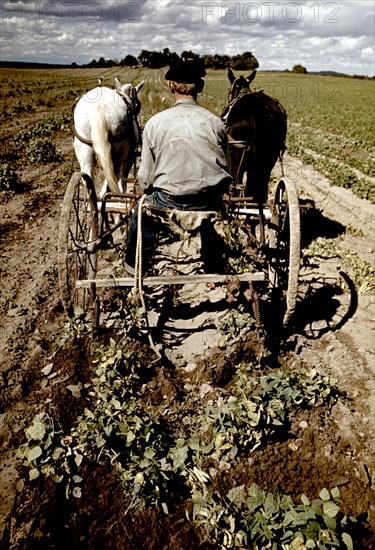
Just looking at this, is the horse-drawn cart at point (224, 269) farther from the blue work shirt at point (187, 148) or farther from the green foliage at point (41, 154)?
the green foliage at point (41, 154)

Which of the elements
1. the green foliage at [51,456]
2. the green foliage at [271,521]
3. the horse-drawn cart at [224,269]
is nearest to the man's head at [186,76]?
the horse-drawn cart at [224,269]

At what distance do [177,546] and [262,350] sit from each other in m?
1.75

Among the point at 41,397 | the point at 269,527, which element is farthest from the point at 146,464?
the point at 41,397

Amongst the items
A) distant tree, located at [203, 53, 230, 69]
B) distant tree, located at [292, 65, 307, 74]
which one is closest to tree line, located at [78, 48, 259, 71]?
distant tree, located at [203, 53, 230, 69]

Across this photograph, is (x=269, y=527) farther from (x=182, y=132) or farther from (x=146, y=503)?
(x=182, y=132)

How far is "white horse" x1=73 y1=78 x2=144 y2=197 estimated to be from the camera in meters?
5.27

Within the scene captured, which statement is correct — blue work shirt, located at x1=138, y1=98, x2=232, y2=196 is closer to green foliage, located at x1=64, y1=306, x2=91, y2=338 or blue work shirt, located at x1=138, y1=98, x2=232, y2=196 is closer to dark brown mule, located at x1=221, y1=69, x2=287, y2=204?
green foliage, located at x1=64, y1=306, x2=91, y2=338

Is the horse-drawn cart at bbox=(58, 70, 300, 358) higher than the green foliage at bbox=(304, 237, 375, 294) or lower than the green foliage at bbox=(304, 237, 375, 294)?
higher

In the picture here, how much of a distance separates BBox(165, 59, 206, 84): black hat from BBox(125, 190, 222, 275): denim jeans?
103 cm

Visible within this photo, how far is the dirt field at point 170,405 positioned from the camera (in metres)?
2.49

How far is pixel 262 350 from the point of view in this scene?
11.8ft

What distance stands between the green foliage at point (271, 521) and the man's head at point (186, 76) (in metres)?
3.26

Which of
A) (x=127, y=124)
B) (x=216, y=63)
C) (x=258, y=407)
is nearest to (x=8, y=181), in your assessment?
(x=127, y=124)

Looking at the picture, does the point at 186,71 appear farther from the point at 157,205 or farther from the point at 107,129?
the point at 107,129
